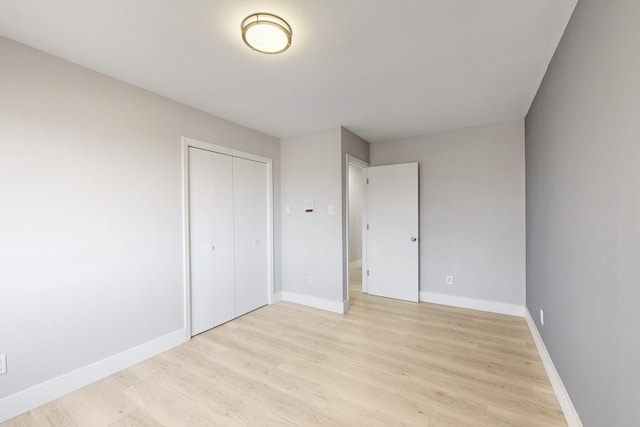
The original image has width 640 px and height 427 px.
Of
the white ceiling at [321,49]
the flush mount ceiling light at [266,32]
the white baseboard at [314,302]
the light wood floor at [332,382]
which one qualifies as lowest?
the light wood floor at [332,382]

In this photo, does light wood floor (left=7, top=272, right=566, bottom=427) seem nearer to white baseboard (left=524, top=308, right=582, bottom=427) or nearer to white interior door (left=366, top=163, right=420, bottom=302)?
white baseboard (left=524, top=308, right=582, bottom=427)

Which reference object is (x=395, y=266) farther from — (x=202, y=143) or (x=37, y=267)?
(x=37, y=267)

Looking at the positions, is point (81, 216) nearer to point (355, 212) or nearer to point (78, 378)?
point (78, 378)

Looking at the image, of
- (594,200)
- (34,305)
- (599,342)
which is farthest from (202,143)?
(599,342)

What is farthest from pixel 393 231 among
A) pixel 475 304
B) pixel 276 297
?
pixel 276 297

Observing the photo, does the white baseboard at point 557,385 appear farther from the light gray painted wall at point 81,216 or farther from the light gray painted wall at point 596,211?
the light gray painted wall at point 81,216

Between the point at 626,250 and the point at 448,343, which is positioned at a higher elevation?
the point at 626,250

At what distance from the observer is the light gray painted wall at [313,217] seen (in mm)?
3344

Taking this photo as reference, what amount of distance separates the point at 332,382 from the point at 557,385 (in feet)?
5.00

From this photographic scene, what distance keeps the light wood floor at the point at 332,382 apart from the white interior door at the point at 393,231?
2.92 feet

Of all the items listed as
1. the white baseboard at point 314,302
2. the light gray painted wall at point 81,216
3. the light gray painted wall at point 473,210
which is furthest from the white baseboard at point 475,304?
the light gray painted wall at point 81,216

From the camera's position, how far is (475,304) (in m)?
3.37

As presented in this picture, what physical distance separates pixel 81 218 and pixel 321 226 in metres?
2.36

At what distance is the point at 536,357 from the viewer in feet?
7.36
